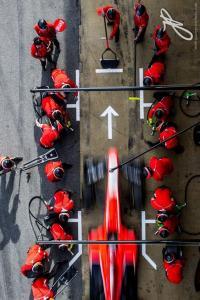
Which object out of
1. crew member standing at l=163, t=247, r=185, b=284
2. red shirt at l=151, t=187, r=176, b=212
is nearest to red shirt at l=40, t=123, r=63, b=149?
red shirt at l=151, t=187, r=176, b=212

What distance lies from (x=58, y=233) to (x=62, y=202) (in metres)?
0.86

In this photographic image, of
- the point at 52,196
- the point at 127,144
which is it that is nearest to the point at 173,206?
the point at 127,144

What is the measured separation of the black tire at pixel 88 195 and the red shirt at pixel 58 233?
39.4 inches

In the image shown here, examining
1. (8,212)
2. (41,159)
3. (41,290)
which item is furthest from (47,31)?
(41,290)

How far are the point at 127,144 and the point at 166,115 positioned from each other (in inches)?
63.2

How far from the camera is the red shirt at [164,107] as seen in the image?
39.7 ft

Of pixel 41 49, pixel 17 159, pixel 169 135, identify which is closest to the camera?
pixel 169 135

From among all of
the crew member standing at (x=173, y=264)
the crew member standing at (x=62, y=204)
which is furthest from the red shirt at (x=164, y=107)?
the crew member standing at (x=173, y=264)

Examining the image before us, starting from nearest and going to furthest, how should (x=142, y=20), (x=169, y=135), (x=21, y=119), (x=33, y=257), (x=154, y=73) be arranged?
(x=169, y=135) → (x=154, y=73) → (x=142, y=20) → (x=33, y=257) → (x=21, y=119)

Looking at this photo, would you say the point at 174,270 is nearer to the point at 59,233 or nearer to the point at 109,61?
the point at 59,233

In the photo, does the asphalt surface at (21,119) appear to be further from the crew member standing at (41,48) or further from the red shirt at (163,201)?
the red shirt at (163,201)

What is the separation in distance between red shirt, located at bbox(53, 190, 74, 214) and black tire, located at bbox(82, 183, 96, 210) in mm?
567

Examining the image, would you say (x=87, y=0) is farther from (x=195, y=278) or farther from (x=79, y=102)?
(x=195, y=278)

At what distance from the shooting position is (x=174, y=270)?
1227 centimetres
